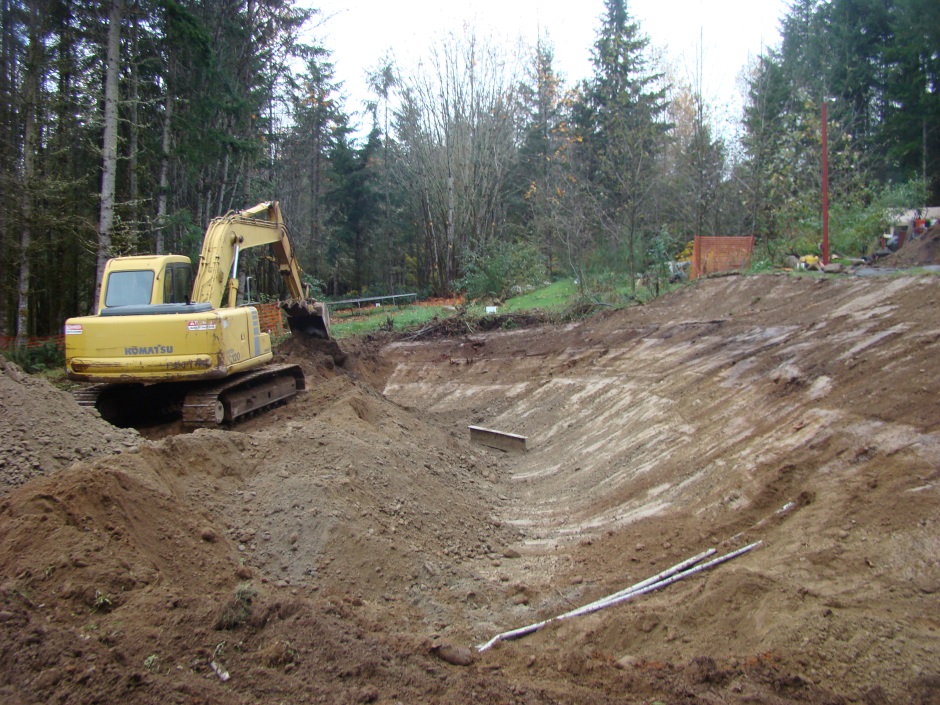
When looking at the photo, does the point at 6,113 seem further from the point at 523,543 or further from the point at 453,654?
the point at 453,654

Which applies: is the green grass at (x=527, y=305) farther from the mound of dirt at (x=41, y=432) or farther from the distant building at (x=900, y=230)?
the mound of dirt at (x=41, y=432)

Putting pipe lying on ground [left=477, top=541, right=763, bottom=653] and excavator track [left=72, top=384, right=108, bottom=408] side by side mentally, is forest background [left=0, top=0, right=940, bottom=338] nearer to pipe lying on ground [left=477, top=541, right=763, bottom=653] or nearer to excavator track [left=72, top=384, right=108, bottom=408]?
excavator track [left=72, top=384, right=108, bottom=408]

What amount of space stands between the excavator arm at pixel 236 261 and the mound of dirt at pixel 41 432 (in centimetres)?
424

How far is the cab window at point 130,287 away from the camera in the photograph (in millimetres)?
11148

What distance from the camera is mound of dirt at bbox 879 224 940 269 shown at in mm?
14867

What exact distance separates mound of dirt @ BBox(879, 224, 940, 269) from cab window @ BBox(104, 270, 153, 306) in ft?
47.1

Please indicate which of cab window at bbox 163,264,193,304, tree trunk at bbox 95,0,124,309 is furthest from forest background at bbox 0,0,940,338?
cab window at bbox 163,264,193,304

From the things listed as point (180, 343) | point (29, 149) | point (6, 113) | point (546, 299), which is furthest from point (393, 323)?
point (180, 343)

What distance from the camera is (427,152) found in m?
33.5

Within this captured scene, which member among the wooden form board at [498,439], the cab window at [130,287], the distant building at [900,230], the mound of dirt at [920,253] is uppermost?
the distant building at [900,230]

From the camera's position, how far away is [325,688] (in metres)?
3.70

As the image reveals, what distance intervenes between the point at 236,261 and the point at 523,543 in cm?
752

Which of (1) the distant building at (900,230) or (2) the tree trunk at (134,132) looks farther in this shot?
(2) the tree trunk at (134,132)

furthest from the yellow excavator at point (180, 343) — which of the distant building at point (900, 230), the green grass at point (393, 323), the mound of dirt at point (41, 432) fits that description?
the distant building at point (900, 230)
